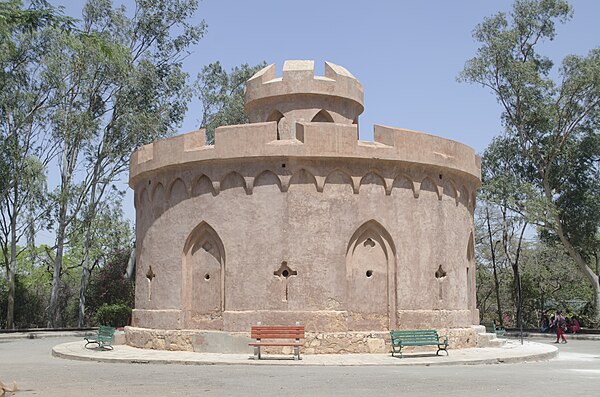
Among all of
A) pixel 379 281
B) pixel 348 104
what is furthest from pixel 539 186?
pixel 379 281

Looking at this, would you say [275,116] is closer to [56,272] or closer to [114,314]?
[114,314]

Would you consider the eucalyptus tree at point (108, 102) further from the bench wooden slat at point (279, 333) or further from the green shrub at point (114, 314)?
the bench wooden slat at point (279, 333)

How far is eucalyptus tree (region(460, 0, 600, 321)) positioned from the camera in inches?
1150

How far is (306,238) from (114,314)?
1754cm

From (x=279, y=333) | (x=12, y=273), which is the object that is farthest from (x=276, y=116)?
(x=12, y=273)

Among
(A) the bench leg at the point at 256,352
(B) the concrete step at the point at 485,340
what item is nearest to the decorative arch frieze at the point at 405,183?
(B) the concrete step at the point at 485,340

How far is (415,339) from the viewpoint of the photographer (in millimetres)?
14086

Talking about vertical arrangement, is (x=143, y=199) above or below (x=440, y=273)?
above

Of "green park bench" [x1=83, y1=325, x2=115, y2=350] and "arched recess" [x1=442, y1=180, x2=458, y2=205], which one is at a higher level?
"arched recess" [x1=442, y1=180, x2=458, y2=205]

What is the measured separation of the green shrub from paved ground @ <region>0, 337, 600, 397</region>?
16.0 meters

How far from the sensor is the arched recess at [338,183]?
15.5 m

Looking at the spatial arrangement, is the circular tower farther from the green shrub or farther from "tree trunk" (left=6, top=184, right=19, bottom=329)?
"tree trunk" (left=6, top=184, right=19, bottom=329)

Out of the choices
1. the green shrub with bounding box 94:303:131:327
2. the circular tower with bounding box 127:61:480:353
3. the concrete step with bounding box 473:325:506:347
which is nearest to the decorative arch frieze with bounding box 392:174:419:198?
the circular tower with bounding box 127:61:480:353

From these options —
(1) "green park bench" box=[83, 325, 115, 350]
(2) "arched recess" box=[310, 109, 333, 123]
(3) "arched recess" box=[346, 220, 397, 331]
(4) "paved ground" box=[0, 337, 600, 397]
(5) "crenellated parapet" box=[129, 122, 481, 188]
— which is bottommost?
(4) "paved ground" box=[0, 337, 600, 397]
